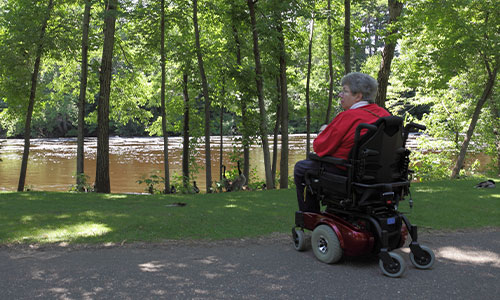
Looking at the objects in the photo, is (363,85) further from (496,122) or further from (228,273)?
(496,122)

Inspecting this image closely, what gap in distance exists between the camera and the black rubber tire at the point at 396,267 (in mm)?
3303

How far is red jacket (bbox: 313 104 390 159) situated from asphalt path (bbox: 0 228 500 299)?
42.3 inches

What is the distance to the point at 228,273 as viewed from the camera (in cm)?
348

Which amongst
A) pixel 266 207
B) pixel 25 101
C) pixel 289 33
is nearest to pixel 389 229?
pixel 266 207

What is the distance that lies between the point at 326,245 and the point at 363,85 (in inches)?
61.7

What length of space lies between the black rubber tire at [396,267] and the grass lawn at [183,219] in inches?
72.8

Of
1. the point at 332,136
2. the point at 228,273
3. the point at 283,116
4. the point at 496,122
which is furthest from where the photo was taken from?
the point at 496,122

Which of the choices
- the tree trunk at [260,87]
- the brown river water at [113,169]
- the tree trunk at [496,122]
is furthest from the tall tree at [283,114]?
the tree trunk at [496,122]

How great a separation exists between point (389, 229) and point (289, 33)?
29.3 ft

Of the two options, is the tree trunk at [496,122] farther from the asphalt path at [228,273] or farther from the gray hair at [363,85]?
the gray hair at [363,85]

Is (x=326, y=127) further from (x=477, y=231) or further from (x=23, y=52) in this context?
(x=23, y=52)

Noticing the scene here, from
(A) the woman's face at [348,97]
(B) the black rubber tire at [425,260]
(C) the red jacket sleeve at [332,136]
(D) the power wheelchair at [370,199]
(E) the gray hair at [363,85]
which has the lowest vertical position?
(B) the black rubber tire at [425,260]

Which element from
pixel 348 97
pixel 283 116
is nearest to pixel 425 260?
pixel 348 97

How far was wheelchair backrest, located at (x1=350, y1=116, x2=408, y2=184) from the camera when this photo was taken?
3342 millimetres
